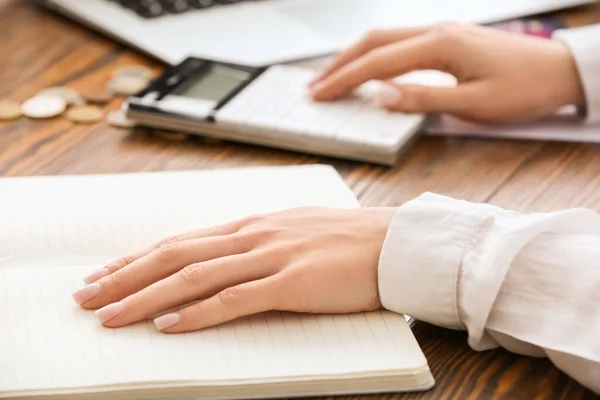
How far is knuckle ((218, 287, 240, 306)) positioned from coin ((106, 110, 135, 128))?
443mm

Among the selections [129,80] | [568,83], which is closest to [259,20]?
[129,80]

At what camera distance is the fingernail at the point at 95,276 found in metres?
0.73

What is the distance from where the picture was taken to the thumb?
105 centimetres

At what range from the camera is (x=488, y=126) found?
110cm

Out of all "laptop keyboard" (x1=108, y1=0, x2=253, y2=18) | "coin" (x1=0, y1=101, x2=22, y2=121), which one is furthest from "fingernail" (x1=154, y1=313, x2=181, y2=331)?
"laptop keyboard" (x1=108, y1=0, x2=253, y2=18)

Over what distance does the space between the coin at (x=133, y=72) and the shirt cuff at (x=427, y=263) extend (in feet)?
1.88

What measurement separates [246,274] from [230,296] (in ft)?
0.12

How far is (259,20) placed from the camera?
4.44 ft

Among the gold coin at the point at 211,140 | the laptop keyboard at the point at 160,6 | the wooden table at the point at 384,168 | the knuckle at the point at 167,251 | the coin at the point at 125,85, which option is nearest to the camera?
the knuckle at the point at 167,251

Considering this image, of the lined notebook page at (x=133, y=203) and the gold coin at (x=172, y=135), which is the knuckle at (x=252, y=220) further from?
the gold coin at (x=172, y=135)

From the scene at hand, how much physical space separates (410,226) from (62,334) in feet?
0.91

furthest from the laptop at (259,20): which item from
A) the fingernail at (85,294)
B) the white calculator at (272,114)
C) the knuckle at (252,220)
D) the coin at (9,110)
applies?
the fingernail at (85,294)

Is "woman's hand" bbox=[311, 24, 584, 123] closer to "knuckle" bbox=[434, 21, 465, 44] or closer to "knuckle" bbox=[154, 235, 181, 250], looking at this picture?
"knuckle" bbox=[434, 21, 465, 44]

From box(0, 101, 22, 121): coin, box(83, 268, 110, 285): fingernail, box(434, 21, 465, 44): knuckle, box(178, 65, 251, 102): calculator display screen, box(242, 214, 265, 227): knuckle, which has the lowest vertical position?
box(0, 101, 22, 121): coin
